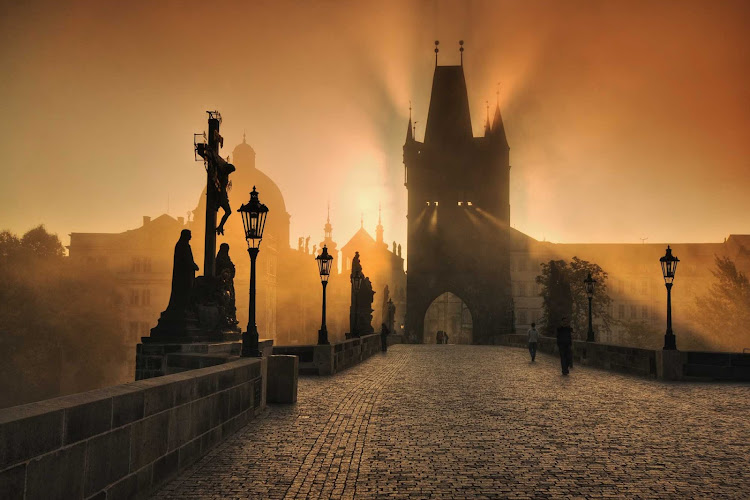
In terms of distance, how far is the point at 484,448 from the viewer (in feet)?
26.3

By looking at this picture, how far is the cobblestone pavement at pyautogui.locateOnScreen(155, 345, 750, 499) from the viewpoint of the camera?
20.4 ft

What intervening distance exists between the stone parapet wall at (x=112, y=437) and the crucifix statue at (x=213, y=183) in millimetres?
9241

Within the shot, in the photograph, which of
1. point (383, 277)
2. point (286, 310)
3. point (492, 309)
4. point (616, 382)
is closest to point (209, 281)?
point (616, 382)

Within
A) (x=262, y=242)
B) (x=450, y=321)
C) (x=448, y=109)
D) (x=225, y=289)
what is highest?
(x=448, y=109)

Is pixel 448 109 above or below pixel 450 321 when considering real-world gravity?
above

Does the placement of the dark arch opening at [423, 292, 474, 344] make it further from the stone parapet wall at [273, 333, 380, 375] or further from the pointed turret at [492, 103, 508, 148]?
the stone parapet wall at [273, 333, 380, 375]

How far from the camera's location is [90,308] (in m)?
52.8

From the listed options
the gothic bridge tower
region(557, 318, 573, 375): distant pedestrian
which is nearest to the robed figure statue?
region(557, 318, 573, 375): distant pedestrian

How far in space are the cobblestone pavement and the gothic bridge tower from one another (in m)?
44.8

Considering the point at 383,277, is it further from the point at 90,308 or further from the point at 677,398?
the point at 677,398

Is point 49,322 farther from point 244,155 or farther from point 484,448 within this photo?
point 244,155

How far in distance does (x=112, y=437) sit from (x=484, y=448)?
4.35 meters

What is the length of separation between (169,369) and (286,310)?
93.7m

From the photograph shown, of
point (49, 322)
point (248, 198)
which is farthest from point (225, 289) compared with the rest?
point (248, 198)
